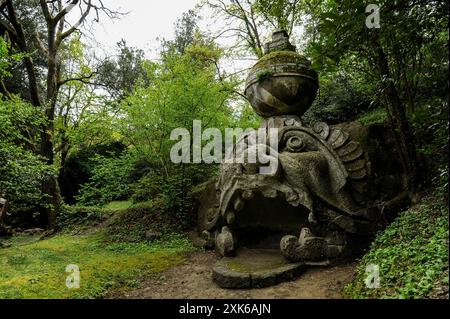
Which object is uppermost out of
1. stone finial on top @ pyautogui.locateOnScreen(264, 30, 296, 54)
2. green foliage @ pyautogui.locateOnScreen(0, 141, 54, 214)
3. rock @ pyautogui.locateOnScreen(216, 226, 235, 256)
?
stone finial on top @ pyautogui.locateOnScreen(264, 30, 296, 54)

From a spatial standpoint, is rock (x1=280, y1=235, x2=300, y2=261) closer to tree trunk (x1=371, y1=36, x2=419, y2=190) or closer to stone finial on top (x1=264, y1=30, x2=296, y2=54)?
tree trunk (x1=371, y1=36, x2=419, y2=190)

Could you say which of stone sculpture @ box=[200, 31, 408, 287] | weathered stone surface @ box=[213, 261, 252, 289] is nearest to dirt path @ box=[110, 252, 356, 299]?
weathered stone surface @ box=[213, 261, 252, 289]

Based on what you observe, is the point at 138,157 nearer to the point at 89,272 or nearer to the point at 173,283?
the point at 89,272

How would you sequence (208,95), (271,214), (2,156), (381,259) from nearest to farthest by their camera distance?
(381,259)
(271,214)
(2,156)
(208,95)

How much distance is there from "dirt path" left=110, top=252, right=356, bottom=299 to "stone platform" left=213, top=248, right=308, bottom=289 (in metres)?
0.08

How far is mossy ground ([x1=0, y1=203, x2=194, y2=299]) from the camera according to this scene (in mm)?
4328

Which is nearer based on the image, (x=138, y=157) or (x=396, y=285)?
(x=396, y=285)

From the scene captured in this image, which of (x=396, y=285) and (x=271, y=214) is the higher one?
(x=271, y=214)

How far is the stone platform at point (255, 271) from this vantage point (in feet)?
13.4

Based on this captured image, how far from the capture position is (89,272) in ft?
16.5

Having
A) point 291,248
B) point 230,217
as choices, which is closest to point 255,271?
point 291,248

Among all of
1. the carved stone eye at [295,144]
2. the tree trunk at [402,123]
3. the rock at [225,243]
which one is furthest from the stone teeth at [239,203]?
the tree trunk at [402,123]
